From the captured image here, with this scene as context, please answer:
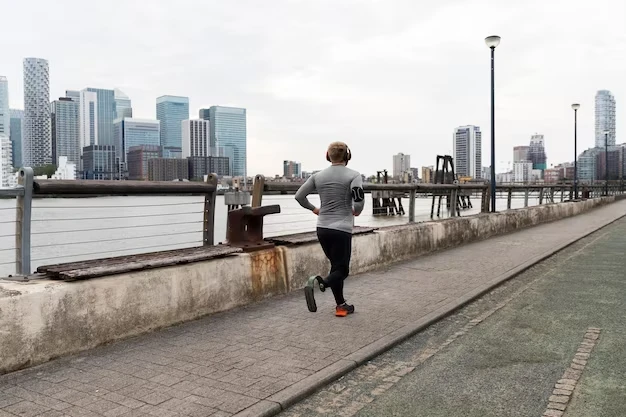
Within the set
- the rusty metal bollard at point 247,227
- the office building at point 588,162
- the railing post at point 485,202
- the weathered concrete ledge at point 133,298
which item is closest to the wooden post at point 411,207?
the weathered concrete ledge at point 133,298

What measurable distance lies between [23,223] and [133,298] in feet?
3.59

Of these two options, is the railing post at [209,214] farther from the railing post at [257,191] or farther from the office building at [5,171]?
the office building at [5,171]

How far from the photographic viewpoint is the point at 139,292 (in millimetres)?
4898

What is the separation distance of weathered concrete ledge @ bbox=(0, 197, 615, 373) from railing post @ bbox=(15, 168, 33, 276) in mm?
246

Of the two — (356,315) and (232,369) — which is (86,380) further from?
(356,315)

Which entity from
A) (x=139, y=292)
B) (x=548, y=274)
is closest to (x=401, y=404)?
(x=139, y=292)

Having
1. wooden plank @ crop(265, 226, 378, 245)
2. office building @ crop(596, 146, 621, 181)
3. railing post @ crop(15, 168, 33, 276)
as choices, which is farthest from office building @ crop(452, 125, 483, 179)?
railing post @ crop(15, 168, 33, 276)

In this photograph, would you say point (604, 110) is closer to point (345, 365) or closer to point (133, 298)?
point (345, 365)

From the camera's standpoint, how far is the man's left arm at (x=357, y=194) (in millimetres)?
5445

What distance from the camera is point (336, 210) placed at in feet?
18.2

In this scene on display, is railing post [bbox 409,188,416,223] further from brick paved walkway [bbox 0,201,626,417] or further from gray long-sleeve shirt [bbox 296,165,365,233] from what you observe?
gray long-sleeve shirt [bbox 296,165,365,233]

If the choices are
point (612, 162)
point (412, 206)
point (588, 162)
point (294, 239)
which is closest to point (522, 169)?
point (588, 162)

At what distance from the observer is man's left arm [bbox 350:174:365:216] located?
5.45m

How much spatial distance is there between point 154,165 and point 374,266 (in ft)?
27.5
